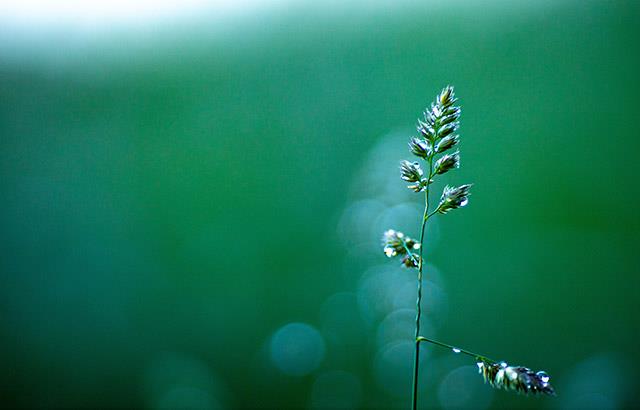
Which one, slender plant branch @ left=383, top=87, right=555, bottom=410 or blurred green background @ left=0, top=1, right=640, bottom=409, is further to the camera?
blurred green background @ left=0, top=1, right=640, bottom=409

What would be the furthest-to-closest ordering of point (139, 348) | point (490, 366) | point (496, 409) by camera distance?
point (139, 348)
point (496, 409)
point (490, 366)

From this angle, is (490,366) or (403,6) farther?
(403,6)

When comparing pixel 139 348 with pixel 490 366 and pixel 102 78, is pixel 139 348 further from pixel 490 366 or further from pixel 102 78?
pixel 490 366

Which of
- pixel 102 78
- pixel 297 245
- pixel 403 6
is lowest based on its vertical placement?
pixel 297 245

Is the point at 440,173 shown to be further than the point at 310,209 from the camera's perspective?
No

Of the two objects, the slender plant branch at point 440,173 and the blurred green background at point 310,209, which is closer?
the slender plant branch at point 440,173

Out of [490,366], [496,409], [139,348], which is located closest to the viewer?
[490,366]

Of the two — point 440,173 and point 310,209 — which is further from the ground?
point 310,209

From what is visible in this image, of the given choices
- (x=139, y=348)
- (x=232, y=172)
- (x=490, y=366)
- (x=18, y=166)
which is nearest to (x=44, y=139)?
(x=18, y=166)
